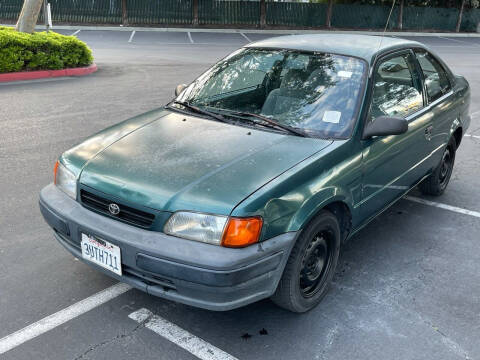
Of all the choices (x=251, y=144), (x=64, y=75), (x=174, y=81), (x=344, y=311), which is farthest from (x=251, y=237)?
(x=64, y=75)

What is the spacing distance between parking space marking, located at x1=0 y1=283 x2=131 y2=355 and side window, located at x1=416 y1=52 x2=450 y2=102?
10.4 ft

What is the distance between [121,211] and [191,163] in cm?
51

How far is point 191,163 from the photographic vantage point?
302cm

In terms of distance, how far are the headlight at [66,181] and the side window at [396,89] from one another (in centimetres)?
214

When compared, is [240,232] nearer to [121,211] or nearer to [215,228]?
[215,228]

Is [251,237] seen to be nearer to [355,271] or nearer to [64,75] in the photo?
[355,271]

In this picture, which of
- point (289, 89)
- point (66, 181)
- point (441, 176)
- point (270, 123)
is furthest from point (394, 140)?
point (66, 181)

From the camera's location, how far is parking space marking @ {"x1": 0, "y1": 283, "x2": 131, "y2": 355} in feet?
9.41

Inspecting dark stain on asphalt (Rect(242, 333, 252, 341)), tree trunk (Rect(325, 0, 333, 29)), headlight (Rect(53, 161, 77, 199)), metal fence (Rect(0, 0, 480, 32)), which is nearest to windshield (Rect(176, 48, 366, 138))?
headlight (Rect(53, 161, 77, 199))

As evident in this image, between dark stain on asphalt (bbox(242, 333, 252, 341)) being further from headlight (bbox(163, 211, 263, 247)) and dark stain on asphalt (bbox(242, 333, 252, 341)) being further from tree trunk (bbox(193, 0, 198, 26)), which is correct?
tree trunk (bbox(193, 0, 198, 26))

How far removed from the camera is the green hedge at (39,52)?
1088 cm

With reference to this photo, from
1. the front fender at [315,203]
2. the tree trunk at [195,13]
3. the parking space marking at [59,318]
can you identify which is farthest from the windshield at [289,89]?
the tree trunk at [195,13]

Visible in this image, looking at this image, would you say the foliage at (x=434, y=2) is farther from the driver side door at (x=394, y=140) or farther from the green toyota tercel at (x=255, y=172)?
the driver side door at (x=394, y=140)

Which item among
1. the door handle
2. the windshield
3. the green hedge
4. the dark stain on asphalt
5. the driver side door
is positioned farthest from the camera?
the green hedge
